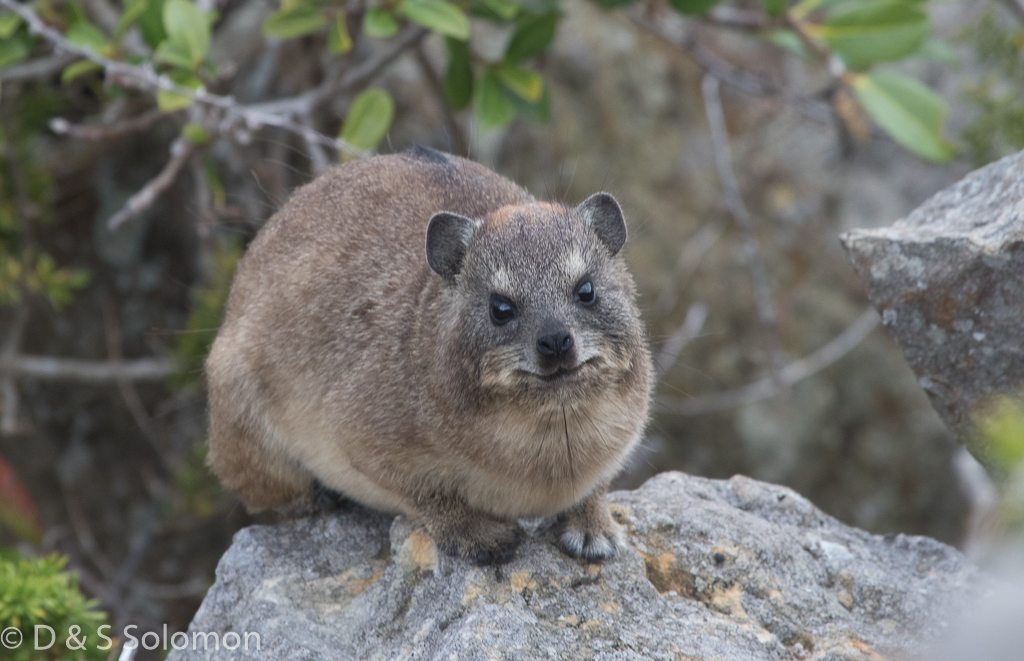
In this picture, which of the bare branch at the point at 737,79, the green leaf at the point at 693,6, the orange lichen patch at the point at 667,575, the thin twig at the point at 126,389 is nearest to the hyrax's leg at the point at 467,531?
the orange lichen patch at the point at 667,575

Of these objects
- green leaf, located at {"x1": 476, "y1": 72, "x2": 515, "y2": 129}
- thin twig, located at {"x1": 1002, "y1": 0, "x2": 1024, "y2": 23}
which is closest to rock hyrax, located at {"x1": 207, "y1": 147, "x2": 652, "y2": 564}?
green leaf, located at {"x1": 476, "y1": 72, "x2": 515, "y2": 129}

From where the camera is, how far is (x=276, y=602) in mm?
4262

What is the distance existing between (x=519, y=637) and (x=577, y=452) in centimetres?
84

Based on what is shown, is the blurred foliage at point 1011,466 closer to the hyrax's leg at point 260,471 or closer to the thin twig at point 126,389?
the hyrax's leg at point 260,471

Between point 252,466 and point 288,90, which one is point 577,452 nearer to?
point 252,466

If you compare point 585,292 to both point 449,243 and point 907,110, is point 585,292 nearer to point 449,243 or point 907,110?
point 449,243

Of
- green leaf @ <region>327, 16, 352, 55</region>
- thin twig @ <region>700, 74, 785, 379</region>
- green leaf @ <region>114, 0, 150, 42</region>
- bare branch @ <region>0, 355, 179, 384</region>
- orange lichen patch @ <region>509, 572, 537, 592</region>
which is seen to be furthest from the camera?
thin twig @ <region>700, 74, 785, 379</region>

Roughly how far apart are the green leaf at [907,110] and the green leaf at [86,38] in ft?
15.9

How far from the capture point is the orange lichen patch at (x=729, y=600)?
13.2 ft

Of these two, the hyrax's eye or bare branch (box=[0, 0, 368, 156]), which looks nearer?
the hyrax's eye

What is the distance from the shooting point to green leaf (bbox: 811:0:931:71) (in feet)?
21.4

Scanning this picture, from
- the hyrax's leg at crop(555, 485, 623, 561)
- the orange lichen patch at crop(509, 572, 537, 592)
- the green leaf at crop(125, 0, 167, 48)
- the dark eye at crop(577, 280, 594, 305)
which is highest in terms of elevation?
the dark eye at crop(577, 280, 594, 305)

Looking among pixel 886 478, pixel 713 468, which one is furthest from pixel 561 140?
pixel 886 478

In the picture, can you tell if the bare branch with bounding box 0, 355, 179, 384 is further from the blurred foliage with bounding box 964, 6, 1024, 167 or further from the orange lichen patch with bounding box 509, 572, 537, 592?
the blurred foliage with bounding box 964, 6, 1024, 167
